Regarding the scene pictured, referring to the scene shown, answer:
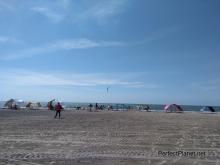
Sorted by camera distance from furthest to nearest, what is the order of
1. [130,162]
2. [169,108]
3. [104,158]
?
[169,108] → [104,158] → [130,162]

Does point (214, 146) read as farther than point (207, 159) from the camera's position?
Yes

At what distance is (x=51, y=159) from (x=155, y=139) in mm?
5961

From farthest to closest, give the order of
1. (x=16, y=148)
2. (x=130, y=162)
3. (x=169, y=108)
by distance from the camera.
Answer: (x=169, y=108), (x=16, y=148), (x=130, y=162)

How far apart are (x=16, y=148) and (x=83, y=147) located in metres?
2.38

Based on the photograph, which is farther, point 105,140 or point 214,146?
point 105,140

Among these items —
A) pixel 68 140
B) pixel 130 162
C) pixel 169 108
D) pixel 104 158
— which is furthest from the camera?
pixel 169 108

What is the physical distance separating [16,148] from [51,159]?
2623 mm

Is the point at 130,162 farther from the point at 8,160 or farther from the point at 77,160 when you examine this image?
the point at 8,160

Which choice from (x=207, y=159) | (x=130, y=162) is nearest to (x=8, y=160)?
(x=130, y=162)

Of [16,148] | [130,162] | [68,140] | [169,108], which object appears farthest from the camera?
[169,108]

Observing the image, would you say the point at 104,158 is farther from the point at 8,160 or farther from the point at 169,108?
the point at 169,108

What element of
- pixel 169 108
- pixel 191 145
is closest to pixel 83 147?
pixel 191 145

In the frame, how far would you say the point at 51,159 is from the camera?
9.84 meters

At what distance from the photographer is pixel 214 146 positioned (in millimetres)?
12312
